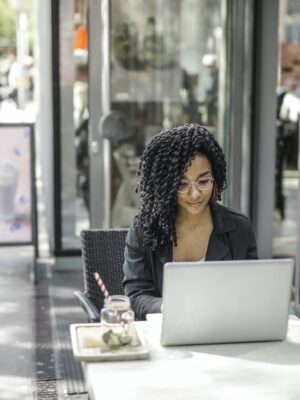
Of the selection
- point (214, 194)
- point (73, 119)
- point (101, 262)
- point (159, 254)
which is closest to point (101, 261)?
point (101, 262)

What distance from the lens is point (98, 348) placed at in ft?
7.51

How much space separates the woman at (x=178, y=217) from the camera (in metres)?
2.80

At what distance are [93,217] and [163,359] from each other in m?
3.47

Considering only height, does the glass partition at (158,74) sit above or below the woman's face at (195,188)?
above

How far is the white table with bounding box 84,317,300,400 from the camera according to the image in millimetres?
2057

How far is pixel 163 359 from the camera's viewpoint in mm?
2275

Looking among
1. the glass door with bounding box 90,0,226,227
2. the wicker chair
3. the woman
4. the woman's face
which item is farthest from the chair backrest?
the glass door with bounding box 90,0,226,227

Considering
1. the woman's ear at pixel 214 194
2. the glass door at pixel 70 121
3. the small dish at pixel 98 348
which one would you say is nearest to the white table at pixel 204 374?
the small dish at pixel 98 348

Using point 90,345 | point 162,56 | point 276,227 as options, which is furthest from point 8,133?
point 90,345

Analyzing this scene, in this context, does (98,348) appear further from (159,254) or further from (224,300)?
(159,254)

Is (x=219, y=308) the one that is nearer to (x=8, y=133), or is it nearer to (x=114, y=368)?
(x=114, y=368)

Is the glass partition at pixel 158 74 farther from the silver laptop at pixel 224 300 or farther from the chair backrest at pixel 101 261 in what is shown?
the silver laptop at pixel 224 300

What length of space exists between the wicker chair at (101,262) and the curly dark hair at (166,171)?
15.2 inches

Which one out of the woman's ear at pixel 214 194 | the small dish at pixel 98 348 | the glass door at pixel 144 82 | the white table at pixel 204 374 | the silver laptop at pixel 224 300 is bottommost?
the white table at pixel 204 374
